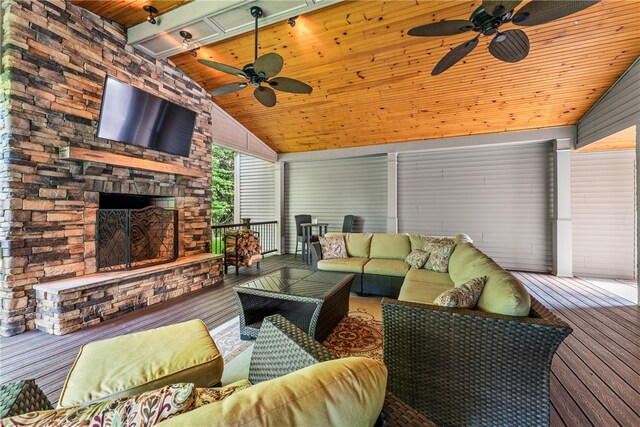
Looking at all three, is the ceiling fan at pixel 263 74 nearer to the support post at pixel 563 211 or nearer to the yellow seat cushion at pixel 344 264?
the yellow seat cushion at pixel 344 264

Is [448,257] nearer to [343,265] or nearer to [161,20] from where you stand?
[343,265]

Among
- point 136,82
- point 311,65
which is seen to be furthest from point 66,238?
Answer: point 311,65

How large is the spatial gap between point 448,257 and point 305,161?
4.78 m

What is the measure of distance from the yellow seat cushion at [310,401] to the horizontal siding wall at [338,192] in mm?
5939

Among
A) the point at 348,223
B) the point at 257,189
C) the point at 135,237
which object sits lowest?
the point at 135,237

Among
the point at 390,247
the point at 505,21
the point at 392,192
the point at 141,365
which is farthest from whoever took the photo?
the point at 392,192

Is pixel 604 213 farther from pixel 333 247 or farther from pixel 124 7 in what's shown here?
pixel 124 7

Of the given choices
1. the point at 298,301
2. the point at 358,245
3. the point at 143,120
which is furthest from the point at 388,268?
the point at 143,120

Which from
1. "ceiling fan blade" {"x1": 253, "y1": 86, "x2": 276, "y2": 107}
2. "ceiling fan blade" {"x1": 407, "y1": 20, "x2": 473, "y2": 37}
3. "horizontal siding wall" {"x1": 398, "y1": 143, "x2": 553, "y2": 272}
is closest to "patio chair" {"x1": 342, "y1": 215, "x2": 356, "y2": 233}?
"horizontal siding wall" {"x1": 398, "y1": 143, "x2": 553, "y2": 272}

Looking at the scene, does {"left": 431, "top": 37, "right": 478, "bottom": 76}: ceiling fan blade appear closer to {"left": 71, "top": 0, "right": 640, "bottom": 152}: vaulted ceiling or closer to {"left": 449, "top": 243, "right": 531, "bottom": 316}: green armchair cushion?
{"left": 71, "top": 0, "right": 640, "bottom": 152}: vaulted ceiling

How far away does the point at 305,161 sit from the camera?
282 inches

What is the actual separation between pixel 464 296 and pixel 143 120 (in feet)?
14.1

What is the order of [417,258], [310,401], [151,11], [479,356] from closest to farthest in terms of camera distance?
[310,401], [479,356], [151,11], [417,258]

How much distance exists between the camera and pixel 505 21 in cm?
211
